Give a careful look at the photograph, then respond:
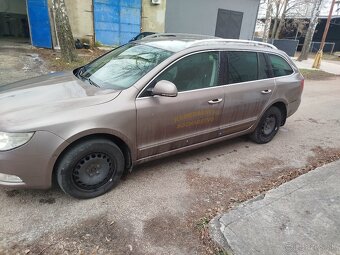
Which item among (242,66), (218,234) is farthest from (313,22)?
(218,234)

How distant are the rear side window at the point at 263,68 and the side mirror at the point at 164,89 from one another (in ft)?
6.24

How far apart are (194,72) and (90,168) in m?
1.71

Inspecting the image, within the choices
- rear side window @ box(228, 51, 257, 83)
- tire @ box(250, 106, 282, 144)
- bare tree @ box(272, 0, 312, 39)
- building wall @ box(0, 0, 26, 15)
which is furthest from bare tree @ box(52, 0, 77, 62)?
bare tree @ box(272, 0, 312, 39)

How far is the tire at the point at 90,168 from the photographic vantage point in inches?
112

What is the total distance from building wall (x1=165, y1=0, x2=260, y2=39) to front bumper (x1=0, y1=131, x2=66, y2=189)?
14.8 m

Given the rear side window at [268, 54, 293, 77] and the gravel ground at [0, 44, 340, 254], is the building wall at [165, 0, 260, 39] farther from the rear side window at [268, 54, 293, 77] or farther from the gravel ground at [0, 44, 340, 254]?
the gravel ground at [0, 44, 340, 254]

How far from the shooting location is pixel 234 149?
4648 mm

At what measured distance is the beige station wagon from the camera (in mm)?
2666

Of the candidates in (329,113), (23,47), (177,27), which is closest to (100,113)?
(329,113)

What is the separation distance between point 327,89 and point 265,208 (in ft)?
29.0

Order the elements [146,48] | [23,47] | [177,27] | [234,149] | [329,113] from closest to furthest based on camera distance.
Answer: [146,48] < [234,149] < [329,113] < [23,47] < [177,27]

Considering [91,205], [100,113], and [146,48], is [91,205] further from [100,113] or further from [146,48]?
[146,48]

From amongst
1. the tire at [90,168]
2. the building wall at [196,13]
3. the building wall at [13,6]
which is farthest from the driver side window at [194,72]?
the building wall at [13,6]

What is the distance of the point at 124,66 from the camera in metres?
3.61
